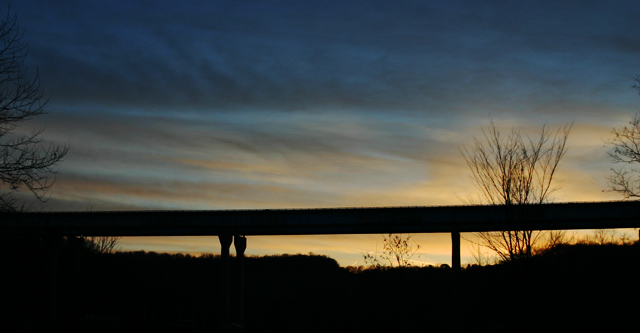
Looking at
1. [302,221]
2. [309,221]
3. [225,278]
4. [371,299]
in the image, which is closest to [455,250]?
[371,299]

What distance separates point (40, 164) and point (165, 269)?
303ft

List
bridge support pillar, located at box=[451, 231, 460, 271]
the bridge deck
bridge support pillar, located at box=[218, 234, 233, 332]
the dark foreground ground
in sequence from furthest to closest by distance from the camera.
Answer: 1. bridge support pillar, located at box=[218, 234, 233, 332]
2. the bridge deck
3. bridge support pillar, located at box=[451, 231, 460, 271]
4. the dark foreground ground

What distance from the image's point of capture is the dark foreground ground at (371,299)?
29438 mm

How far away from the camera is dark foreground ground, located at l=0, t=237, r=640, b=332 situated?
29438mm

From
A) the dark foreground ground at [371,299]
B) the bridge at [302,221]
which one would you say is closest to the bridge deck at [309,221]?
the bridge at [302,221]

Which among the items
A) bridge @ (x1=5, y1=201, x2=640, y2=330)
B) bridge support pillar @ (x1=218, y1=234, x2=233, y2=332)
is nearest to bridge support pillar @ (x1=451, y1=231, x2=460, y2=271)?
bridge @ (x1=5, y1=201, x2=640, y2=330)

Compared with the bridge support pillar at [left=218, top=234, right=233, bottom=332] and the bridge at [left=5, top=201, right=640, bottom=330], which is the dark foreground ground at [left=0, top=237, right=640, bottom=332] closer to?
the bridge support pillar at [left=218, top=234, right=233, bottom=332]

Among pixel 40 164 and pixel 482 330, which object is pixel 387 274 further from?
pixel 40 164

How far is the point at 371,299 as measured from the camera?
186 feet

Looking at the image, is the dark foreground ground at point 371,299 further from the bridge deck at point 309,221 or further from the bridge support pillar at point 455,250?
the bridge deck at point 309,221

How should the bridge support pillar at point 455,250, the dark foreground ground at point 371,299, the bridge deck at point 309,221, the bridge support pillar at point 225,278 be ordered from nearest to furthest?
1. the dark foreground ground at point 371,299
2. the bridge support pillar at point 455,250
3. the bridge deck at point 309,221
4. the bridge support pillar at point 225,278

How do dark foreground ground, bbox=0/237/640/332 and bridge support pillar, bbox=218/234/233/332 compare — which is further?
bridge support pillar, bbox=218/234/233/332

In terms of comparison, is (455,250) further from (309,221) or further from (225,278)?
(225,278)

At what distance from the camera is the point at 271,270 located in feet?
355
